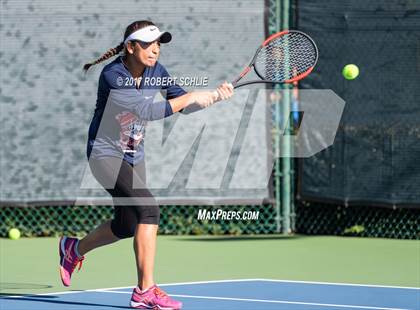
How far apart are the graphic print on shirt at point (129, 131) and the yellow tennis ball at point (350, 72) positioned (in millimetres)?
3494

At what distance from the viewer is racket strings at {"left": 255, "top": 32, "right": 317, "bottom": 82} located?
7107 millimetres

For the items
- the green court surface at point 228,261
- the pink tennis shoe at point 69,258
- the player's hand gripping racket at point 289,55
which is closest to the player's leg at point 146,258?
the pink tennis shoe at point 69,258

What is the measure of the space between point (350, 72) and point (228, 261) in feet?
6.92

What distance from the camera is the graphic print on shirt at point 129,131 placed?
19.8 feet

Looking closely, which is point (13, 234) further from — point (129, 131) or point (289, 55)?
point (129, 131)

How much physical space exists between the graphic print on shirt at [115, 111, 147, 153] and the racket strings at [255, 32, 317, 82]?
120 centimetres

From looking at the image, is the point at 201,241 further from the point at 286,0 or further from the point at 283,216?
the point at 286,0

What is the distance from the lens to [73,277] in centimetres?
737

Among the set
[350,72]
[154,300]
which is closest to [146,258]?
[154,300]

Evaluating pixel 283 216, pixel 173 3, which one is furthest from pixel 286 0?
pixel 283 216

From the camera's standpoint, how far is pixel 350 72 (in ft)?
29.9

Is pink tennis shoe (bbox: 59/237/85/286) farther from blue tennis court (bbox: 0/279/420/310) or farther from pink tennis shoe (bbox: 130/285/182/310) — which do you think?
pink tennis shoe (bbox: 130/285/182/310)

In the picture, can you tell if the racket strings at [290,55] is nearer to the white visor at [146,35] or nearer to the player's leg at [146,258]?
the white visor at [146,35]

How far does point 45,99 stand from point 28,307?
13.0 ft
